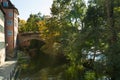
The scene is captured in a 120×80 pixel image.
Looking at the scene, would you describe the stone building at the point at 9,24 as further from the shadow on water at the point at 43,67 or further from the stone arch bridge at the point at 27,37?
the stone arch bridge at the point at 27,37

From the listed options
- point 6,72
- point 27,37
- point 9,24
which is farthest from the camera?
point 27,37

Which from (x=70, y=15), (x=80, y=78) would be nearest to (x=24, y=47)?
(x=70, y=15)

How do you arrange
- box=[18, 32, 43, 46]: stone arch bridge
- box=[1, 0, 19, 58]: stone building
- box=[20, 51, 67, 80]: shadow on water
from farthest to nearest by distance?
box=[18, 32, 43, 46]: stone arch bridge < box=[1, 0, 19, 58]: stone building < box=[20, 51, 67, 80]: shadow on water

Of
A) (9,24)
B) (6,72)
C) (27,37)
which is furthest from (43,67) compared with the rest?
(27,37)

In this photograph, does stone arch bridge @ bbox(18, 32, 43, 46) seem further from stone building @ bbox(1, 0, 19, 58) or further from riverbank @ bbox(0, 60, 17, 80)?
riverbank @ bbox(0, 60, 17, 80)

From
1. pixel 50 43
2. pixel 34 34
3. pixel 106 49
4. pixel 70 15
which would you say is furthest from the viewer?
pixel 34 34

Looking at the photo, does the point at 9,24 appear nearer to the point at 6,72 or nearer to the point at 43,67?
the point at 43,67

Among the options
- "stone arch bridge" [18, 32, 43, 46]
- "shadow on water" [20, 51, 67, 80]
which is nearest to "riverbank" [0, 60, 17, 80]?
"shadow on water" [20, 51, 67, 80]

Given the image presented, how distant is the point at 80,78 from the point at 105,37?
8338 mm

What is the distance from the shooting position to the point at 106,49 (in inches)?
930

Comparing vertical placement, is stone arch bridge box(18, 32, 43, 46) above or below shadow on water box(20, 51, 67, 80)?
above

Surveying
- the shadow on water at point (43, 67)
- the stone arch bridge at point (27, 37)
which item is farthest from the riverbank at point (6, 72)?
the stone arch bridge at point (27, 37)

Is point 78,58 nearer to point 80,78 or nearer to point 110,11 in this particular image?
point 80,78

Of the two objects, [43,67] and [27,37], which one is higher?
[27,37]
